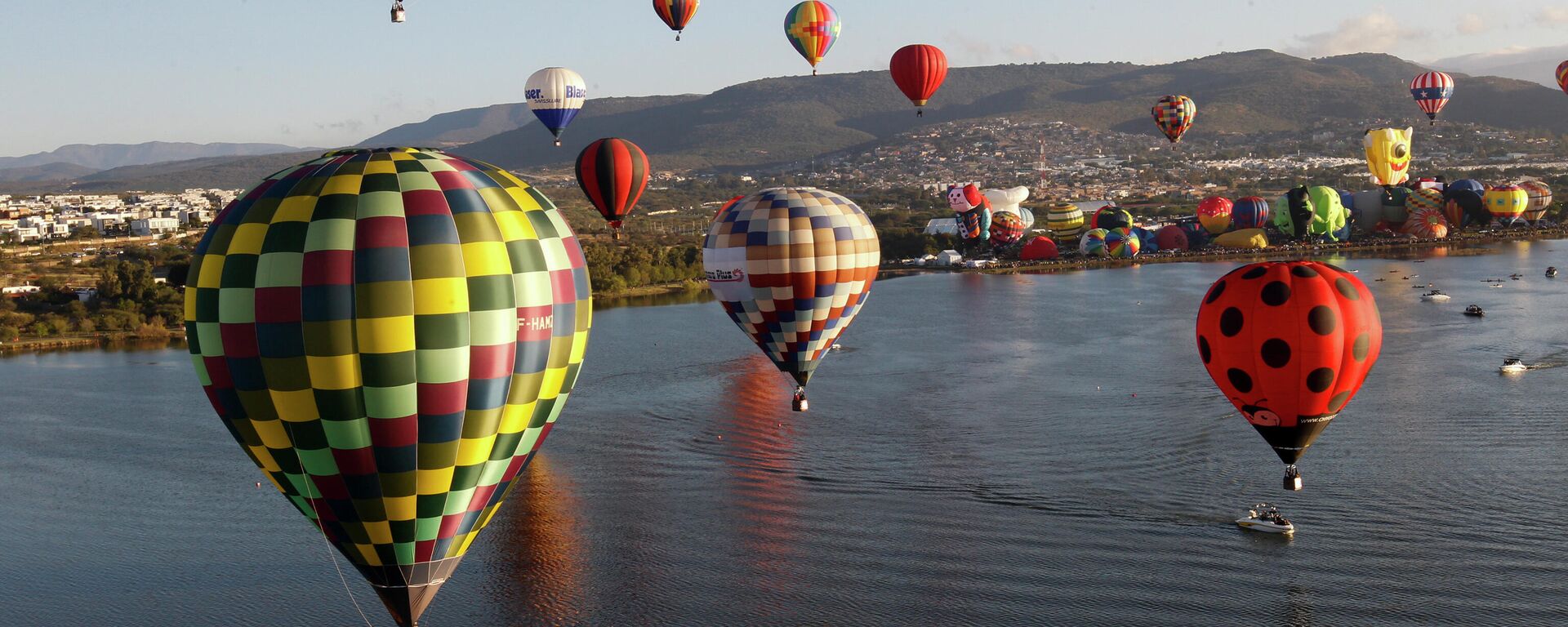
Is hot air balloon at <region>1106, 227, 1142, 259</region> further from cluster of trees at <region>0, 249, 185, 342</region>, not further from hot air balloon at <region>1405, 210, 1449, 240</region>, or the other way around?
cluster of trees at <region>0, 249, 185, 342</region>

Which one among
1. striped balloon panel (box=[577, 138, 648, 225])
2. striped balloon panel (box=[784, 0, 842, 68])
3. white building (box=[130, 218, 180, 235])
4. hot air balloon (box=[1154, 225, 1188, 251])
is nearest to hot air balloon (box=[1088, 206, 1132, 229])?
hot air balloon (box=[1154, 225, 1188, 251])

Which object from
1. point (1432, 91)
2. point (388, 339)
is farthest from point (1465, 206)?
point (388, 339)

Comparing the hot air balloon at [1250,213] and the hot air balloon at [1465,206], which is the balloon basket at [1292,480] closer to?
the hot air balloon at [1250,213]

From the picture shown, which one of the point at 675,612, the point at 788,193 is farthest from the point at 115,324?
the point at 675,612

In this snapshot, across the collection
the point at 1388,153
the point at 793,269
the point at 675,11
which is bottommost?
the point at 793,269

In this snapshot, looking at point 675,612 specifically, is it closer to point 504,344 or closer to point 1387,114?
point 504,344

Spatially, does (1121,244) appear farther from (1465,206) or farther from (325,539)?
(325,539)

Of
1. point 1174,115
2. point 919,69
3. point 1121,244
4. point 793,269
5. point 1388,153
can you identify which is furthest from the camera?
point 1388,153
